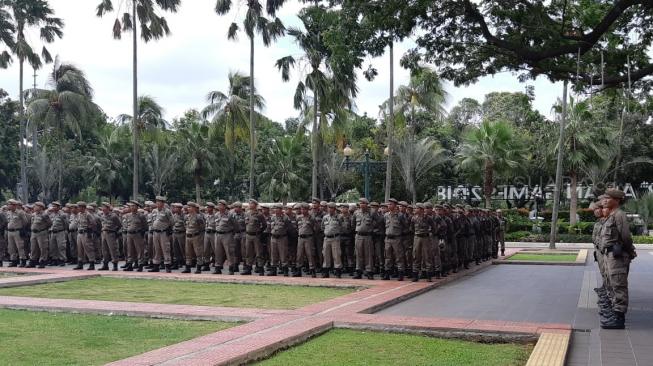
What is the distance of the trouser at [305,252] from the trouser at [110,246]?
4676 mm

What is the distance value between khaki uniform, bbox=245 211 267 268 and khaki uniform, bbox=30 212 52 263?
5.43 m

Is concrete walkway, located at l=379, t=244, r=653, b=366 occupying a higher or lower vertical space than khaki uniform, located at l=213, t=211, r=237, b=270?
lower

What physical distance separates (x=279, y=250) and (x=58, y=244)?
19.9 ft

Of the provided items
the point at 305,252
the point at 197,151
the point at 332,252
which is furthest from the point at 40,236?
the point at 197,151

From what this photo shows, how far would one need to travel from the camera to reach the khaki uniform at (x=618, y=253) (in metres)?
9.32

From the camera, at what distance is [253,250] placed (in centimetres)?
1689

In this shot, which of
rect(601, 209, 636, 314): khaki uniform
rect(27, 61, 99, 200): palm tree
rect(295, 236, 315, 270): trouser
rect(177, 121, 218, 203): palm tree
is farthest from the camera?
rect(177, 121, 218, 203): palm tree

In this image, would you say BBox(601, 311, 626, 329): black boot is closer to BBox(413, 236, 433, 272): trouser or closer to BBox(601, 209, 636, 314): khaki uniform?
BBox(601, 209, 636, 314): khaki uniform

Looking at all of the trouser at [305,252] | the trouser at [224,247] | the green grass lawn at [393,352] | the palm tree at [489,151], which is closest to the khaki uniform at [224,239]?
the trouser at [224,247]

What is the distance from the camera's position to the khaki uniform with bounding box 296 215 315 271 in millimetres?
16109

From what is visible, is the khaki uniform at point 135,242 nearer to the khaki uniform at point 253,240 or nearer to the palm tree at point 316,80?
the khaki uniform at point 253,240

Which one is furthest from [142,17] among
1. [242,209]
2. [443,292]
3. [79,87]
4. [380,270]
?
[443,292]

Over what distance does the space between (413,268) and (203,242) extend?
5086 mm

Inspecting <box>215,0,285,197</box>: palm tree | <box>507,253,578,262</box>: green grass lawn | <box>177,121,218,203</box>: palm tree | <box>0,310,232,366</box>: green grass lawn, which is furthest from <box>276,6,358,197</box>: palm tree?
<box>0,310,232,366</box>: green grass lawn
